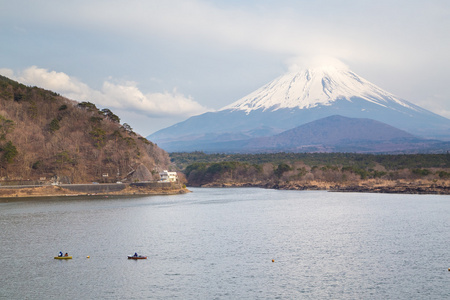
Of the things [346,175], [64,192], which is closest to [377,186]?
[346,175]

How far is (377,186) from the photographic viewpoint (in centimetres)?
11538

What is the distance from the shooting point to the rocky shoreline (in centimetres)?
10197

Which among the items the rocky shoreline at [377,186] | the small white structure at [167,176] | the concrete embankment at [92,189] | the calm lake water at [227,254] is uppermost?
the small white structure at [167,176]

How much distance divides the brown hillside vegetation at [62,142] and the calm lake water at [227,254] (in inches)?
1199

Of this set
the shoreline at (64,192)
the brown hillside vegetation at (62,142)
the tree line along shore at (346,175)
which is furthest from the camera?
the tree line along shore at (346,175)

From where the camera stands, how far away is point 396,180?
120m

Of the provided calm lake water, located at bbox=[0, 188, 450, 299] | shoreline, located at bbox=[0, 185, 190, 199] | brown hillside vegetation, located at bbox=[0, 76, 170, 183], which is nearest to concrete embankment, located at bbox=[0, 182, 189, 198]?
shoreline, located at bbox=[0, 185, 190, 199]

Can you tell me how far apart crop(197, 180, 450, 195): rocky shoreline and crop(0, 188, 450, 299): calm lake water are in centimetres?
3358

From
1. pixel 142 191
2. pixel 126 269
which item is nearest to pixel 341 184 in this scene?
pixel 142 191

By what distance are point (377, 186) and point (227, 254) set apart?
82.6m

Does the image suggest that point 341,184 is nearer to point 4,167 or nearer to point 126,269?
point 4,167

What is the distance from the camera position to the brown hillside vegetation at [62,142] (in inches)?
3971

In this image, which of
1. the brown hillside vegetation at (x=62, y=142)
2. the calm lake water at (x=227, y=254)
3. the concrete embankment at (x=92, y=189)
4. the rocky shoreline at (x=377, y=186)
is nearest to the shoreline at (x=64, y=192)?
the concrete embankment at (x=92, y=189)

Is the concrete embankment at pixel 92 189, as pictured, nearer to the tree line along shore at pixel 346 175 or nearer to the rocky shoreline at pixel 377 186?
the rocky shoreline at pixel 377 186
